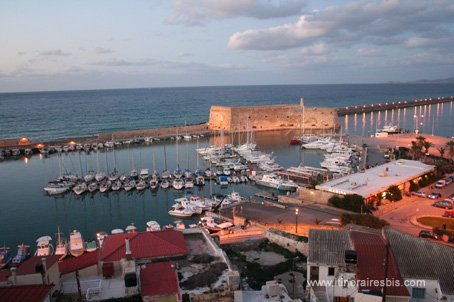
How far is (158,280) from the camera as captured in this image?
10.7 metres

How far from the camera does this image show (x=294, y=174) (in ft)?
119

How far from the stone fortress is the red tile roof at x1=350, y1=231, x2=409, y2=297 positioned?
171 feet

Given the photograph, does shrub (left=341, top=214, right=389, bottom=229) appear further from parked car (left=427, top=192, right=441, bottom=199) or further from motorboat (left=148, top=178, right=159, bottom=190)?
motorboat (left=148, top=178, right=159, bottom=190)

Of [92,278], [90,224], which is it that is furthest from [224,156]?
[92,278]

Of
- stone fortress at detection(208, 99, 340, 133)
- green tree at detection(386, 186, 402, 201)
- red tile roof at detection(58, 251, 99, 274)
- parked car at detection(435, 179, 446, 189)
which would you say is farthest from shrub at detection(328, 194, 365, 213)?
stone fortress at detection(208, 99, 340, 133)

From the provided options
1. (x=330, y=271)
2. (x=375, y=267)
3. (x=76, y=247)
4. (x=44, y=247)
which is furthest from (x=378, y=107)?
(x=375, y=267)

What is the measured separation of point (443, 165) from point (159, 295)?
28.5 meters

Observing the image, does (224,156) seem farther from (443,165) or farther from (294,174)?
(443,165)

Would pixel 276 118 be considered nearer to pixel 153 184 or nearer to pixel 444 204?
pixel 153 184

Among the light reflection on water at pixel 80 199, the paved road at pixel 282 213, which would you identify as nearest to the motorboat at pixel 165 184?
the light reflection on water at pixel 80 199

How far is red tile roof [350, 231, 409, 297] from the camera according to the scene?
34.5 ft

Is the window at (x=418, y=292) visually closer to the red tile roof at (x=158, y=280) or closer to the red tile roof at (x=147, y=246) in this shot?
the red tile roof at (x=158, y=280)

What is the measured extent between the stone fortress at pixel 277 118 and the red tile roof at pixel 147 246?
166 feet

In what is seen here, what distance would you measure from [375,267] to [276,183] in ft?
73.0
